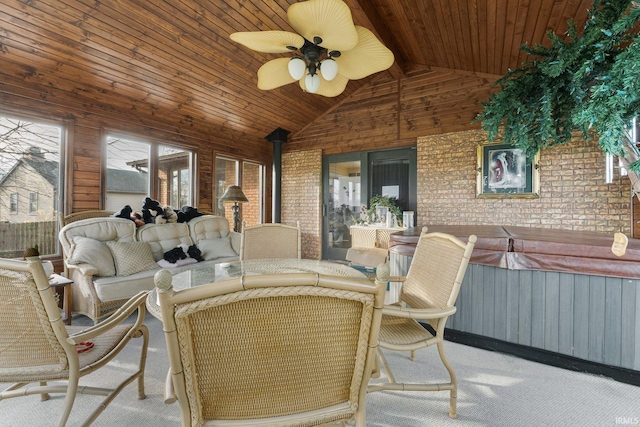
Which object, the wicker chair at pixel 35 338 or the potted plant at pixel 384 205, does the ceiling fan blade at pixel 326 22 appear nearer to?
the wicker chair at pixel 35 338

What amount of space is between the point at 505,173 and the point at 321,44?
12.0 feet

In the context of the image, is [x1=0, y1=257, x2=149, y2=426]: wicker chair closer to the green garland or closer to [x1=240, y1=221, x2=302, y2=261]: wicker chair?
[x1=240, y1=221, x2=302, y2=261]: wicker chair

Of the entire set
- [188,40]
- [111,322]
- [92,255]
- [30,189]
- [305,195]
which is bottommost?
[111,322]

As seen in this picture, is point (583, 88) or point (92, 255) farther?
point (92, 255)

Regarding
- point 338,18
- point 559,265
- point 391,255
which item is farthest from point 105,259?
point 559,265

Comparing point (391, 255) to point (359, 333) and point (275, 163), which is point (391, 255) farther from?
point (275, 163)

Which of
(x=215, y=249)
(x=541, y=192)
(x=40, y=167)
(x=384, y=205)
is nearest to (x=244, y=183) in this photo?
(x=215, y=249)

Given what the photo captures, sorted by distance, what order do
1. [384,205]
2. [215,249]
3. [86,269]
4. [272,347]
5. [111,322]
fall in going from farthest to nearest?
[384,205] < [215,249] < [86,269] < [111,322] < [272,347]

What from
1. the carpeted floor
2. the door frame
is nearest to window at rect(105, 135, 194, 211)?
the door frame

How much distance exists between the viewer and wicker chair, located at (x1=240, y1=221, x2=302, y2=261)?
9.22 feet

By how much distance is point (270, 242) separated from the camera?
9.51ft

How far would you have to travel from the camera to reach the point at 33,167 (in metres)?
3.63

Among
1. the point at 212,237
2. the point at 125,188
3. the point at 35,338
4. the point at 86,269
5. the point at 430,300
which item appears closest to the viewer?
the point at 35,338

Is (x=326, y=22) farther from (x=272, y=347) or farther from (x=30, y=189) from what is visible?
(x=30, y=189)
